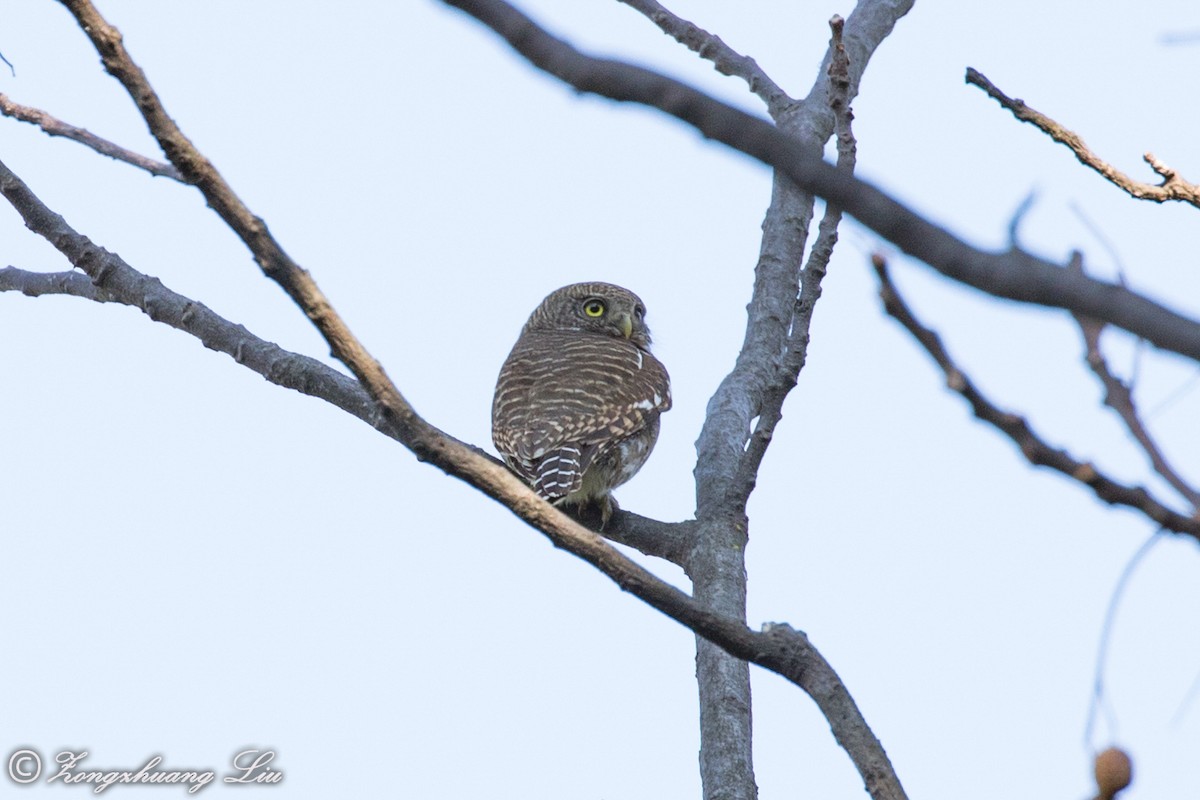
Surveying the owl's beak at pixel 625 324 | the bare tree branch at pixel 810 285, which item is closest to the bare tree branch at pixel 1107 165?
the bare tree branch at pixel 810 285

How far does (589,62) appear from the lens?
186cm

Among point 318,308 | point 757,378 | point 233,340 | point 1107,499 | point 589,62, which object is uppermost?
point 757,378

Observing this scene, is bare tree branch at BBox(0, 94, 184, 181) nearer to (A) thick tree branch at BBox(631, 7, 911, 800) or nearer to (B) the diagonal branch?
(A) thick tree branch at BBox(631, 7, 911, 800)

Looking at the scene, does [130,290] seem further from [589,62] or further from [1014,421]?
[1014,421]

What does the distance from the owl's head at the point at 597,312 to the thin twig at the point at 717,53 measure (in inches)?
126

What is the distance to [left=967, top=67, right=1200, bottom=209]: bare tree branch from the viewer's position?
139 inches

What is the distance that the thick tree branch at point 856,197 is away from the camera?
157cm

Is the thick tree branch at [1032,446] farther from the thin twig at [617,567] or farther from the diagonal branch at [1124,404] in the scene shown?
the thin twig at [617,567]

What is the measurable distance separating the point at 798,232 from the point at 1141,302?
181 inches

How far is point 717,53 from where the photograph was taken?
6.69 metres

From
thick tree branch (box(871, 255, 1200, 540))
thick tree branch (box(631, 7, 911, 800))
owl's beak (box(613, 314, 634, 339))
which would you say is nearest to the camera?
thick tree branch (box(871, 255, 1200, 540))

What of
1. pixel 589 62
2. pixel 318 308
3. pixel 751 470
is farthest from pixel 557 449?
pixel 589 62

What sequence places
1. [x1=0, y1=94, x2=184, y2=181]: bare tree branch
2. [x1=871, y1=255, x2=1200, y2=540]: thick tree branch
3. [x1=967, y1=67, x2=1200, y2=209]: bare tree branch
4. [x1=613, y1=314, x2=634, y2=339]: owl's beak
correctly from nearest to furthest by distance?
[x1=871, y1=255, x2=1200, y2=540]: thick tree branch, [x1=967, y1=67, x2=1200, y2=209]: bare tree branch, [x1=0, y1=94, x2=184, y2=181]: bare tree branch, [x1=613, y1=314, x2=634, y2=339]: owl's beak

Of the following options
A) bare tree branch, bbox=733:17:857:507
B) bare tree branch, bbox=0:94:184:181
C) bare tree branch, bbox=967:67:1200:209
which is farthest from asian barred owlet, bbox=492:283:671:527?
bare tree branch, bbox=967:67:1200:209
